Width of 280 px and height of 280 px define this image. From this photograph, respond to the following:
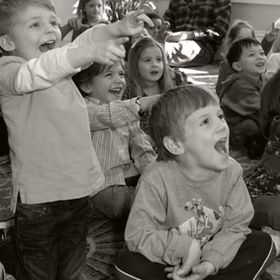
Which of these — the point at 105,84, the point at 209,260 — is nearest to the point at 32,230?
the point at 209,260

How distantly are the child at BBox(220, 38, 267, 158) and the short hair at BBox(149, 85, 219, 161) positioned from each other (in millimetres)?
1375

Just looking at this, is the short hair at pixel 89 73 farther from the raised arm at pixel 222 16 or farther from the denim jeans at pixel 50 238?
the raised arm at pixel 222 16

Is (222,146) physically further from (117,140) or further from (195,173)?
(117,140)

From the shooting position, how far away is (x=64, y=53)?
1078mm

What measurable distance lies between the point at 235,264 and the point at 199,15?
13.5ft

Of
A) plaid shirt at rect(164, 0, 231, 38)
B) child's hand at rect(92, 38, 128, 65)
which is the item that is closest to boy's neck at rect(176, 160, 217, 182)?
child's hand at rect(92, 38, 128, 65)

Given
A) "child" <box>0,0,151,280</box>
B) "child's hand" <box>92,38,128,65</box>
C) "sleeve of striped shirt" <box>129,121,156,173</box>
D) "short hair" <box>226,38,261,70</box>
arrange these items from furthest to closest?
"short hair" <box>226,38,261,70</box> < "sleeve of striped shirt" <box>129,121,156,173</box> < "child" <box>0,0,151,280</box> < "child's hand" <box>92,38,128,65</box>

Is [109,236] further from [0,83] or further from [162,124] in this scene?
[0,83]

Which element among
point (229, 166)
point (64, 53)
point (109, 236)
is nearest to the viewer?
point (64, 53)

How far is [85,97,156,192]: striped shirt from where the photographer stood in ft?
5.24

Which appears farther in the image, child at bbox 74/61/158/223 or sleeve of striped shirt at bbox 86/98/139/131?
child at bbox 74/61/158/223

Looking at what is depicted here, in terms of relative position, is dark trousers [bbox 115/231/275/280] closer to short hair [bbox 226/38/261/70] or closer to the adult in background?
short hair [bbox 226/38/261/70]

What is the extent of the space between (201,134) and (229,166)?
123 mm

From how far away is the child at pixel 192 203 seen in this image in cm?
125
